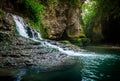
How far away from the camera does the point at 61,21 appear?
31.6 m

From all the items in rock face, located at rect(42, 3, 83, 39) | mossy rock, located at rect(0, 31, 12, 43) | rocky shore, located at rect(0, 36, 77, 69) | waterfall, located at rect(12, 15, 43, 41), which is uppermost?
rock face, located at rect(42, 3, 83, 39)

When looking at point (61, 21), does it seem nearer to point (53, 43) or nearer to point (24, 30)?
point (24, 30)

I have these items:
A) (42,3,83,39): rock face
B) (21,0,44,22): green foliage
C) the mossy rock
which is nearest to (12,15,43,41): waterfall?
(21,0,44,22): green foliage

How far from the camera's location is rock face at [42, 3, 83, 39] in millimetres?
27734

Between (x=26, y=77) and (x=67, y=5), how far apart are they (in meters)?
25.0

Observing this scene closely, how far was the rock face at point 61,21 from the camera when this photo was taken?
91.0 ft

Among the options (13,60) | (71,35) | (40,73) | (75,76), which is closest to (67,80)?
(75,76)

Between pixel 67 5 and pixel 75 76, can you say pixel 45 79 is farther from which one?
pixel 67 5

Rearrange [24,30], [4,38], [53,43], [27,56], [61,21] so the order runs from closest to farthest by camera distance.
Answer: [27,56], [4,38], [53,43], [24,30], [61,21]

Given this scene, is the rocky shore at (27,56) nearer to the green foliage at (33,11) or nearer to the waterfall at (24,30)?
the waterfall at (24,30)

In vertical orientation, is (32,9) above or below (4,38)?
above

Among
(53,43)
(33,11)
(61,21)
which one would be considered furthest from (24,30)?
(61,21)

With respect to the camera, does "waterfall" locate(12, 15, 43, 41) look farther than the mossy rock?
Yes

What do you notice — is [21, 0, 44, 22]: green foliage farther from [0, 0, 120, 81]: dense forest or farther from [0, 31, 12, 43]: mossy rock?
[0, 31, 12, 43]: mossy rock
